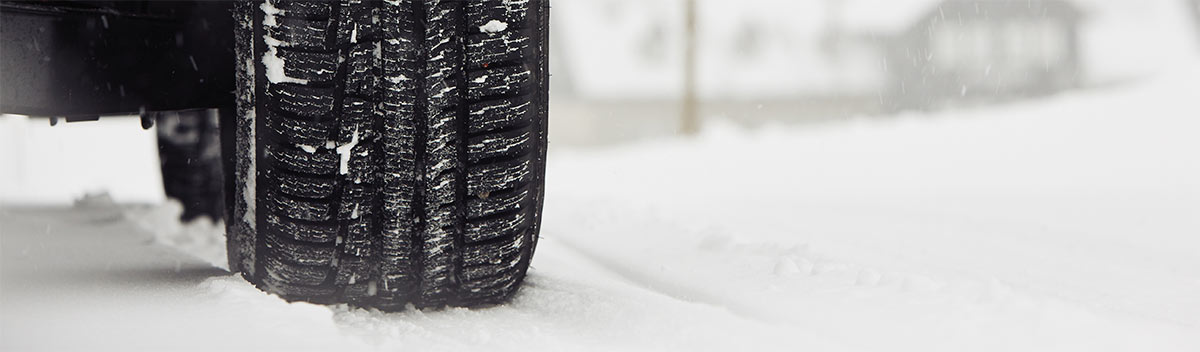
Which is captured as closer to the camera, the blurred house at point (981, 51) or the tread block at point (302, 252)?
the tread block at point (302, 252)

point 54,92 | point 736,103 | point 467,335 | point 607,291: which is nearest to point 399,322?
point 467,335

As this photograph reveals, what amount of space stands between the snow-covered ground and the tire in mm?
90

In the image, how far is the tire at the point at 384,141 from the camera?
4.34ft

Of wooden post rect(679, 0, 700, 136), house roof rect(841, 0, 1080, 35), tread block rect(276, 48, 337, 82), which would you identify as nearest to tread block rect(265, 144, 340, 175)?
tread block rect(276, 48, 337, 82)

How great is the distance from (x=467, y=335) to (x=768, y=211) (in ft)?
4.41

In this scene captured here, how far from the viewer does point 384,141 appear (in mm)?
1357

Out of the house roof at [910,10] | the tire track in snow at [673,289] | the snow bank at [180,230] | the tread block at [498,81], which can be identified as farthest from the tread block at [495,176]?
the house roof at [910,10]

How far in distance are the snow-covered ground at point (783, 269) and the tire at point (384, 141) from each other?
90mm

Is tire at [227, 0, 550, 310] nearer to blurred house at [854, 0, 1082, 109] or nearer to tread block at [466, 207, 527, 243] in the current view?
tread block at [466, 207, 527, 243]

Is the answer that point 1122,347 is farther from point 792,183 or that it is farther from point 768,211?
point 792,183

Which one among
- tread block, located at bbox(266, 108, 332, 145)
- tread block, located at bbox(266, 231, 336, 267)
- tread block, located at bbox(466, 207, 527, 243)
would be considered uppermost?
tread block, located at bbox(266, 108, 332, 145)

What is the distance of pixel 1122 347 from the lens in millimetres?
1297

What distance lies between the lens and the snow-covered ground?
4.33 ft

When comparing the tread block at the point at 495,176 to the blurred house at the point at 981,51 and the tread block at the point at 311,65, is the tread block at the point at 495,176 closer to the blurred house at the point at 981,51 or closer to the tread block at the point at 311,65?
the tread block at the point at 311,65
